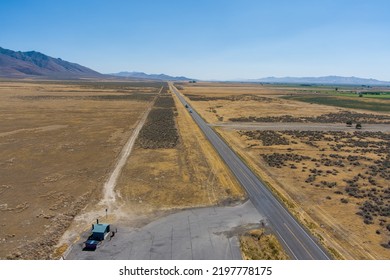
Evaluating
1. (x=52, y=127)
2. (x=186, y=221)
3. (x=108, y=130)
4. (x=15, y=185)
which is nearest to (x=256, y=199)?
(x=186, y=221)

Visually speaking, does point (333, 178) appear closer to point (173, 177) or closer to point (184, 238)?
point (173, 177)

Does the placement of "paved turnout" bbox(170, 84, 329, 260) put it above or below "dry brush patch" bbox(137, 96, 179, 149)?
below

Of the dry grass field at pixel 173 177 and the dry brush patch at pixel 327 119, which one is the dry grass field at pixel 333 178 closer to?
the dry grass field at pixel 173 177

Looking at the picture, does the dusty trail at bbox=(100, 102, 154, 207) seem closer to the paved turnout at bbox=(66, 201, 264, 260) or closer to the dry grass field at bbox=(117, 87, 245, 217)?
the dry grass field at bbox=(117, 87, 245, 217)

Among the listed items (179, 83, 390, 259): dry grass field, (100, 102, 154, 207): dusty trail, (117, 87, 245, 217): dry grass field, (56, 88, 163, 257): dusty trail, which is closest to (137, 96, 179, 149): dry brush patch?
(117, 87, 245, 217): dry grass field

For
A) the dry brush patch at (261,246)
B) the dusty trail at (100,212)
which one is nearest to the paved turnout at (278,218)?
the dry brush patch at (261,246)

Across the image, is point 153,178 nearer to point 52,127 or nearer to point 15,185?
point 15,185
